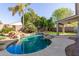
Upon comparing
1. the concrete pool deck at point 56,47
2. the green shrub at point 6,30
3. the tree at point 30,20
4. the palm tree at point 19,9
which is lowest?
the concrete pool deck at point 56,47

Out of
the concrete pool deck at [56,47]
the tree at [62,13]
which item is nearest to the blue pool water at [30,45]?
the concrete pool deck at [56,47]

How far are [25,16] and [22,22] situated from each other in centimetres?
29

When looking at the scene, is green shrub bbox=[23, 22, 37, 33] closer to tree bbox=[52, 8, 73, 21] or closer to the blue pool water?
the blue pool water

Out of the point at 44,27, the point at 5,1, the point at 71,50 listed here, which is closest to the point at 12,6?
the point at 5,1

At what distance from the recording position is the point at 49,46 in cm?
1659

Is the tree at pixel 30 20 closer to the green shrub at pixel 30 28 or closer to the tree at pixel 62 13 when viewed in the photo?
the green shrub at pixel 30 28

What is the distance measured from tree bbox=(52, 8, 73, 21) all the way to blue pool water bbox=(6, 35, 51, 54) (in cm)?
113

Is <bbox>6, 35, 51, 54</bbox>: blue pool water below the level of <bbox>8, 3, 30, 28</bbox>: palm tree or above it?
below

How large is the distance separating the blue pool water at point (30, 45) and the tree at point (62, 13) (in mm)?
1126

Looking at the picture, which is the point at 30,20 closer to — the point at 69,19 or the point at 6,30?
the point at 6,30

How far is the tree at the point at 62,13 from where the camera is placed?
54.2 ft

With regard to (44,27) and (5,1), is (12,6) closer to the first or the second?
(5,1)

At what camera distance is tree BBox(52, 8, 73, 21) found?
→ 54.2 feet

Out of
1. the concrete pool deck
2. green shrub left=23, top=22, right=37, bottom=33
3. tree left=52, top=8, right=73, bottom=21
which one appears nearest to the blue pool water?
the concrete pool deck
